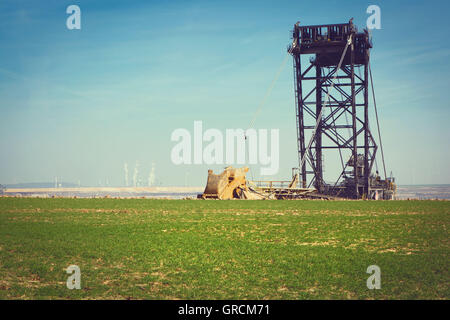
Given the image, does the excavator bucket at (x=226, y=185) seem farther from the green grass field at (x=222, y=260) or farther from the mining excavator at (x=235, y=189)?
the green grass field at (x=222, y=260)

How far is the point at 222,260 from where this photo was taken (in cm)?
1540

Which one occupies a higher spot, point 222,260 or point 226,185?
point 226,185

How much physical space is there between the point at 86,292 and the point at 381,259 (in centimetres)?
1011

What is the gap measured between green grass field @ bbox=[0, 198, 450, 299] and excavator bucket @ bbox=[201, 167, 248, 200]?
27426 mm

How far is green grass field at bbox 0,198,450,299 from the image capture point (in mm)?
11789

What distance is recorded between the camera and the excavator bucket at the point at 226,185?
5316cm

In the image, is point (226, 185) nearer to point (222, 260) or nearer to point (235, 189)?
point (235, 189)

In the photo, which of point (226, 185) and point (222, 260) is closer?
point (222, 260)

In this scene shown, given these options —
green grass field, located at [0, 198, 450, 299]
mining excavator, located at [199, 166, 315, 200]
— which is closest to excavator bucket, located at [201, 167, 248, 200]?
mining excavator, located at [199, 166, 315, 200]

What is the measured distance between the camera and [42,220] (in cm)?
2662

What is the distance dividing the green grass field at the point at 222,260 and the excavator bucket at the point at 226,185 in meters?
27.4

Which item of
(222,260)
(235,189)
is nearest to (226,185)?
(235,189)

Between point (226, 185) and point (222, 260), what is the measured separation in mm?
38105
